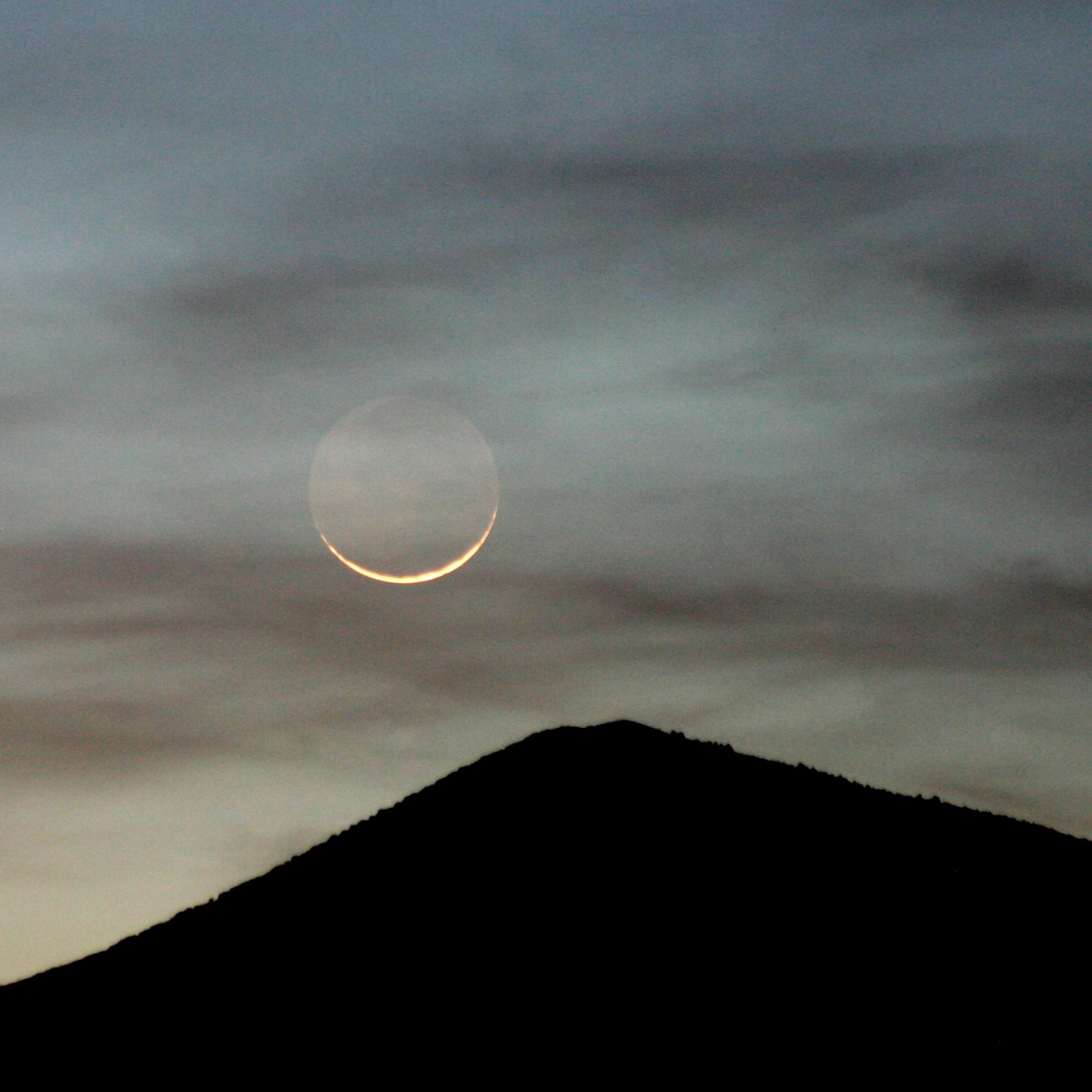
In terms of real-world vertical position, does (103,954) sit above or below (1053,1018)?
above

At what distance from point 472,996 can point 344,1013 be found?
10.7ft

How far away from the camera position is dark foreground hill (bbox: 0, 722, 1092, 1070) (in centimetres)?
3831

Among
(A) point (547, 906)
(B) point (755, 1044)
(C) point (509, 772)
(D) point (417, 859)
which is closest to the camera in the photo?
(B) point (755, 1044)

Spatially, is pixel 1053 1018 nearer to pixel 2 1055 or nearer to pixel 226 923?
pixel 226 923

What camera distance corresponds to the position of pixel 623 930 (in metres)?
41.3

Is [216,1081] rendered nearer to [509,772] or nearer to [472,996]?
[472,996]

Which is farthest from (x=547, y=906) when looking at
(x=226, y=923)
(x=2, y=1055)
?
(x=2, y=1055)

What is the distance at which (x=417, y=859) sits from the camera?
47.2 m

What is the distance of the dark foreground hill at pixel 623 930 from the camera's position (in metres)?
38.3

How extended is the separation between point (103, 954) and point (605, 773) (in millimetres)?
17123

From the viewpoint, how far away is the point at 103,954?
171ft

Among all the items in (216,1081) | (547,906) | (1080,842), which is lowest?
(216,1081)

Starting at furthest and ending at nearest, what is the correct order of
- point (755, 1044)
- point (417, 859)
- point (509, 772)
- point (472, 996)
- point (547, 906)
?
point (509, 772)
point (417, 859)
point (547, 906)
point (472, 996)
point (755, 1044)

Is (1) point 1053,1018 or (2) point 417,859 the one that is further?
(2) point 417,859
